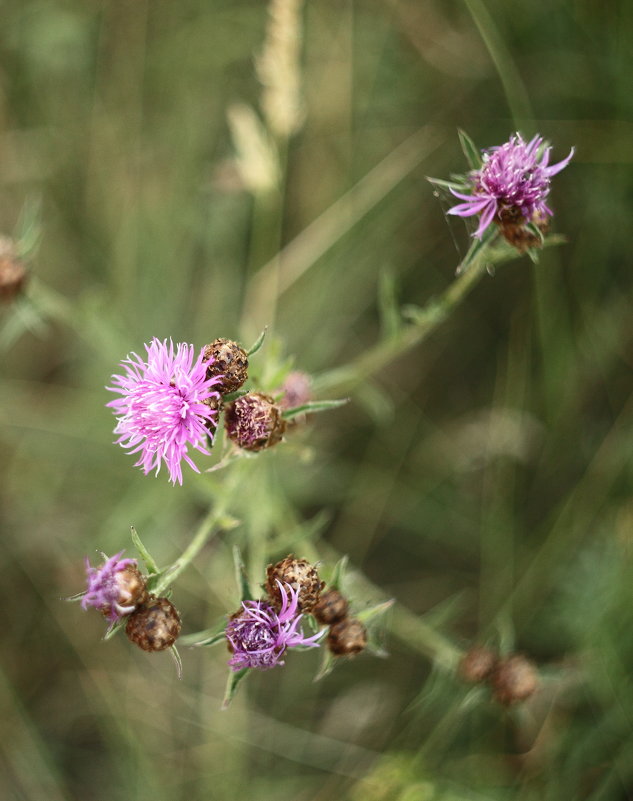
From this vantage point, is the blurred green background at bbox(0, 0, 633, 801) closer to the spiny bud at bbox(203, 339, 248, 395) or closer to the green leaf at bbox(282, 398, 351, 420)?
the green leaf at bbox(282, 398, 351, 420)

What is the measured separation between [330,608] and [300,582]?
0.77 ft

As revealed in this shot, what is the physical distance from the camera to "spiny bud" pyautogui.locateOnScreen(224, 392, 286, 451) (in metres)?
2.79

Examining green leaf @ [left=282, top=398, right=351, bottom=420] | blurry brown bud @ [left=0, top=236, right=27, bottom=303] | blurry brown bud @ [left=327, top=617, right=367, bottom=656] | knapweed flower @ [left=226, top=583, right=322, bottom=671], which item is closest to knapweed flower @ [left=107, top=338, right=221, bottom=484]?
green leaf @ [left=282, top=398, right=351, bottom=420]

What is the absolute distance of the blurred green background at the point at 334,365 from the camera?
169 inches

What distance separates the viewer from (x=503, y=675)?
338 cm

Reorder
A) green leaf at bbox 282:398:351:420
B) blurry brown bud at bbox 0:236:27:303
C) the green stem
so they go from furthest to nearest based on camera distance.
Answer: blurry brown bud at bbox 0:236:27:303 < the green stem < green leaf at bbox 282:398:351:420

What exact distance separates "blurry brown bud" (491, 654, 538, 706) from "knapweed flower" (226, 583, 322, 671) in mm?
1163

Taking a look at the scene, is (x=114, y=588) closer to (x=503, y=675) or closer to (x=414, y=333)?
(x=414, y=333)

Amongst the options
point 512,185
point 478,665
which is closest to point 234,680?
point 478,665

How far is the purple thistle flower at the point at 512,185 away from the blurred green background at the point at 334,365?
1.51 metres

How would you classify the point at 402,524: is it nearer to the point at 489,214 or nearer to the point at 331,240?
the point at 331,240

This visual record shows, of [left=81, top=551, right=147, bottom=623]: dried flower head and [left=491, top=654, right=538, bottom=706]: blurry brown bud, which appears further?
[left=491, top=654, right=538, bottom=706]: blurry brown bud

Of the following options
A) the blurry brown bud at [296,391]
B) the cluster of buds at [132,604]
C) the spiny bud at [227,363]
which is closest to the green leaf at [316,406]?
the spiny bud at [227,363]

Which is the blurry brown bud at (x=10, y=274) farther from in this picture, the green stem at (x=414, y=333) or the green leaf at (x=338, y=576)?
the green leaf at (x=338, y=576)
